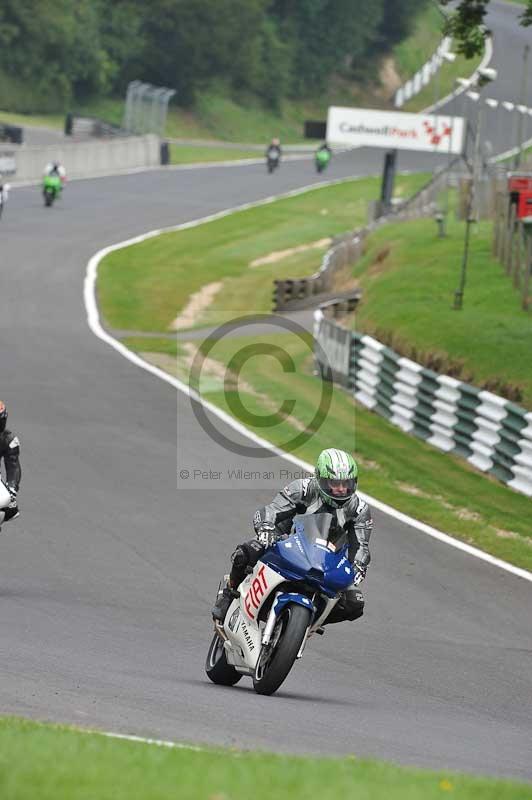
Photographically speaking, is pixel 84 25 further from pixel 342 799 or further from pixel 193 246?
pixel 342 799

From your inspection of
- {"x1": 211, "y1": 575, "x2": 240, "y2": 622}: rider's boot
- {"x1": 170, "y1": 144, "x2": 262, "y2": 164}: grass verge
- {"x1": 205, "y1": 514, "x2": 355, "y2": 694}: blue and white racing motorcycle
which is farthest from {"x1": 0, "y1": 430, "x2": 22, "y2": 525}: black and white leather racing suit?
{"x1": 170, "y1": 144, "x2": 262, "y2": 164}: grass verge

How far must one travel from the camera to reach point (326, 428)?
23.9 meters

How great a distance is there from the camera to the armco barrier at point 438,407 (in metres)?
20.0

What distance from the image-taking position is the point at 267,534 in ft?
33.7

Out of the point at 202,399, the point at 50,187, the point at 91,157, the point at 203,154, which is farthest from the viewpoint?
the point at 203,154

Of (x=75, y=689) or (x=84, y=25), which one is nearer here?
(x=75, y=689)

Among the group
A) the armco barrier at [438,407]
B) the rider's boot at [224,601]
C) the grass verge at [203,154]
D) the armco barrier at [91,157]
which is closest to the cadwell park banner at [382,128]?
the armco barrier at [91,157]

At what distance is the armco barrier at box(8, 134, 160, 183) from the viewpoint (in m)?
59.1

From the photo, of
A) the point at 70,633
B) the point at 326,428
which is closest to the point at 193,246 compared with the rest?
the point at 326,428

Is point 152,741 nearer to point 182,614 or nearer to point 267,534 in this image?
point 267,534

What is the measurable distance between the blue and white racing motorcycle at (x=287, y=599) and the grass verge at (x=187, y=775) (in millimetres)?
2293

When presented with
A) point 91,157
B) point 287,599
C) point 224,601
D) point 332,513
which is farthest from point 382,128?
point 287,599

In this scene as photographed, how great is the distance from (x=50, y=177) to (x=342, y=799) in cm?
4778

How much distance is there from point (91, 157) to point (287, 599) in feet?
188
